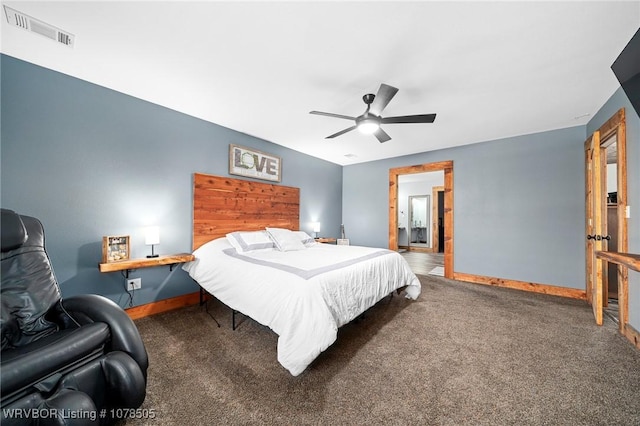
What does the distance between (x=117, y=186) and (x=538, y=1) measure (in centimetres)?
389

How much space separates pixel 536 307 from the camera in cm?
307

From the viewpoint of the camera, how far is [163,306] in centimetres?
295

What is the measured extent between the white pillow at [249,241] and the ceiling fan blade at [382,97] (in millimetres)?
2128

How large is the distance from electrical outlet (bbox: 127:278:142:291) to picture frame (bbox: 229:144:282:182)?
5.89 ft

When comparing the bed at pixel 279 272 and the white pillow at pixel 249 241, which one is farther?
the white pillow at pixel 249 241

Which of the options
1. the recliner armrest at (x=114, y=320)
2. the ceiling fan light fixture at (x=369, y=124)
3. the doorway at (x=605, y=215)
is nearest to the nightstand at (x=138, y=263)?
the recliner armrest at (x=114, y=320)

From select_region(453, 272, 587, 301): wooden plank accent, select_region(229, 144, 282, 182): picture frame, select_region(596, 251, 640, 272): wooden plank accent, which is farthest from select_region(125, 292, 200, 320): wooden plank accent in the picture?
select_region(453, 272, 587, 301): wooden plank accent

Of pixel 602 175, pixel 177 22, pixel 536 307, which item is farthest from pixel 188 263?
pixel 602 175

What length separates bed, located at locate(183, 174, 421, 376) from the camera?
5.64ft

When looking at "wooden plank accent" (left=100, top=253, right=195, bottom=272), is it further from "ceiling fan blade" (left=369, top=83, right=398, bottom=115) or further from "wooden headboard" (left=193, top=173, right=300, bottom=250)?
"ceiling fan blade" (left=369, top=83, right=398, bottom=115)

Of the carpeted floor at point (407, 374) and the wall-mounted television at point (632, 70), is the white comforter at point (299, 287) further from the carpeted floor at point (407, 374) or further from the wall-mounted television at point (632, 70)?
the wall-mounted television at point (632, 70)

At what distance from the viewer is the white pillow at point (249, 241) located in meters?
3.10

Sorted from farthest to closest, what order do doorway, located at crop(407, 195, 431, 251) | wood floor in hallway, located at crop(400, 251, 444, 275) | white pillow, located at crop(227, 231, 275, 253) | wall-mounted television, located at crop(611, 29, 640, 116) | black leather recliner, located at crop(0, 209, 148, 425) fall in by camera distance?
doorway, located at crop(407, 195, 431, 251) → wood floor in hallway, located at crop(400, 251, 444, 275) → white pillow, located at crop(227, 231, 275, 253) → wall-mounted television, located at crop(611, 29, 640, 116) → black leather recliner, located at crop(0, 209, 148, 425)

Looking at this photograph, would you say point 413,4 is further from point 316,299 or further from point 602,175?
point 602,175
